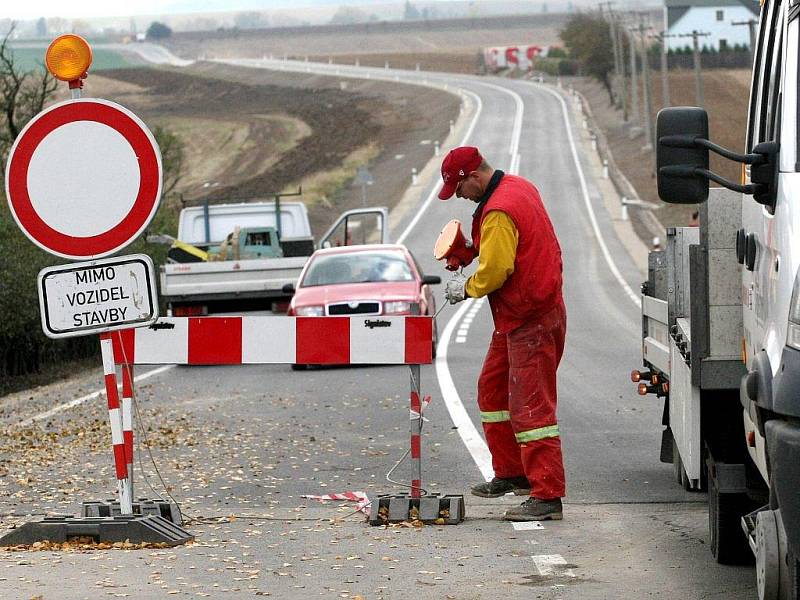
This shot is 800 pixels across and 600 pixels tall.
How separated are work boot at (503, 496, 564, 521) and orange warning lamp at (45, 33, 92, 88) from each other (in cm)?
328

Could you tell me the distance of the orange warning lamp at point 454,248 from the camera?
8.91m

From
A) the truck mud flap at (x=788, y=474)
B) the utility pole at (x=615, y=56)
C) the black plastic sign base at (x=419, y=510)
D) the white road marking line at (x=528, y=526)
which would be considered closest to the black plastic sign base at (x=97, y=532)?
the black plastic sign base at (x=419, y=510)

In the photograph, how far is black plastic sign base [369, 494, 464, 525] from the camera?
8.53 meters

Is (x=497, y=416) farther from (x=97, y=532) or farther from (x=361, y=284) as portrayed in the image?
(x=361, y=284)

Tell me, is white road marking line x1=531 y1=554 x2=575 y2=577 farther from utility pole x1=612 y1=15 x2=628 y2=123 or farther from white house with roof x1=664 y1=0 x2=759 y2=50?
white house with roof x1=664 y1=0 x2=759 y2=50

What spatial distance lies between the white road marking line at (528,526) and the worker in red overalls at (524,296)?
3 centimetres

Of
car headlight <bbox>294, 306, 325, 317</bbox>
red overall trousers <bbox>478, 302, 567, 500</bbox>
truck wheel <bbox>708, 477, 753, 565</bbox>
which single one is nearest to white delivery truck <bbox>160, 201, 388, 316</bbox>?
car headlight <bbox>294, 306, 325, 317</bbox>

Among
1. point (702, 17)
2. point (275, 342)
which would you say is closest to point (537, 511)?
point (275, 342)

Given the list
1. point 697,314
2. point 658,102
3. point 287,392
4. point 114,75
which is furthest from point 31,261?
point 114,75

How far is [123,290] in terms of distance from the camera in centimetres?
815

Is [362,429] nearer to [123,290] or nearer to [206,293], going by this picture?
[123,290]

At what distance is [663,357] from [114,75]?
142483 mm

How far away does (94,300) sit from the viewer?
8141 mm

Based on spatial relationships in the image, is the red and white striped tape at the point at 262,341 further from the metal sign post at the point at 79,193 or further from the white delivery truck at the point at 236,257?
the white delivery truck at the point at 236,257
